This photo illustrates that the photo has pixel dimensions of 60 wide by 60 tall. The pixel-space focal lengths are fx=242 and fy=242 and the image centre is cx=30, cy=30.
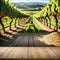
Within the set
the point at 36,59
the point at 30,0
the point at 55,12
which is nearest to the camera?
the point at 36,59

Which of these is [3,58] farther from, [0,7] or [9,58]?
[0,7]

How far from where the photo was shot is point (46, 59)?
12680 millimetres

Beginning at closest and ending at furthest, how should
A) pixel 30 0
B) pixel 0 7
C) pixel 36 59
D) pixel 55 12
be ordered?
pixel 36 59 < pixel 30 0 < pixel 0 7 < pixel 55 12

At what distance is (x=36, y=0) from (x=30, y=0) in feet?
2.88

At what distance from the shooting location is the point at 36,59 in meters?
12.7

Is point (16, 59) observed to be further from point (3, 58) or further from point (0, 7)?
point (0, 7)

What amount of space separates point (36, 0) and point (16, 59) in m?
10.8

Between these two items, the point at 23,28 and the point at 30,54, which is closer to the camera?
the point at 30,54

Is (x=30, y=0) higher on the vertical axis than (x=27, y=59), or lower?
higher

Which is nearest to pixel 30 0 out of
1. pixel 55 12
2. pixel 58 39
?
pixel 58 39

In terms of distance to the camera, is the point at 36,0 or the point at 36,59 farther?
the point at 36,0

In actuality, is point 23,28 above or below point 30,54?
below

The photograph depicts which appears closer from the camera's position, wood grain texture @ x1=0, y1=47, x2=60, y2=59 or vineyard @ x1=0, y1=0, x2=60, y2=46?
wood grain texture @ x1=0, y1=47, x2=60, y2=59

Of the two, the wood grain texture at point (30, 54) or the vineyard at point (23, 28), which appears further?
the vineyard at point (23, 28)
